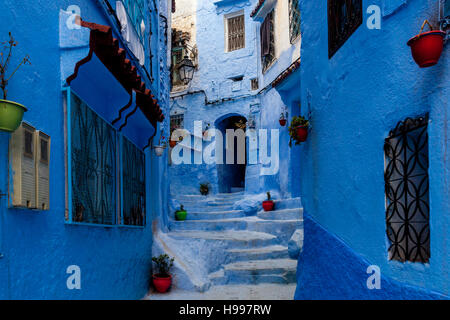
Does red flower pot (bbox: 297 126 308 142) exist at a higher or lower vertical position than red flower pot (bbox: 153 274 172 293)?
higher

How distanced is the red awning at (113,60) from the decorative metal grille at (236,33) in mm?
10915

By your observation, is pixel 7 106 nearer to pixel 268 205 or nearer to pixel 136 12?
pixel 136 12

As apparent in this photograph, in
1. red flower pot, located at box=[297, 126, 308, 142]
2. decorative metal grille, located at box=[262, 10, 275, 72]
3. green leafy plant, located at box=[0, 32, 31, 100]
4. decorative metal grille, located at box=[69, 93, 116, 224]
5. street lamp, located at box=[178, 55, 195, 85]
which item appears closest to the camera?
green leafy plant, located at box=[0, 32, 31, 100]

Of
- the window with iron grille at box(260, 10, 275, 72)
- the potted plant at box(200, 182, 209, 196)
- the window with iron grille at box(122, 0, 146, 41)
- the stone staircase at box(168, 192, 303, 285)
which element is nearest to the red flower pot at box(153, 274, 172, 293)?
the stone staircase at box(168, 192, 303, 285)

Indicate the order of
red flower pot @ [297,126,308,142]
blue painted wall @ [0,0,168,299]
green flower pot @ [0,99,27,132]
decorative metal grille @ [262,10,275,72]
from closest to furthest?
green flower pot @ [0,99,27,132] < blue painted wall @ [0,0,168,299] < red flower pot @ [297,126,308,142] < decorative metal grille @ [262,10,275,72]

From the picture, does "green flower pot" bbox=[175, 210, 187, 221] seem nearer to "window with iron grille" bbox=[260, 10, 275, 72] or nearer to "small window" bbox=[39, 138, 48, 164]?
"window with iron grille" bbox=[260, 10, 275, 72]

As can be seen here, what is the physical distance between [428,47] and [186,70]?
1463 centimetres

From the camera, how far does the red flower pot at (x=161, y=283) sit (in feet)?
24.2

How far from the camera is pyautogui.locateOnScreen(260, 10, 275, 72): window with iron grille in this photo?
1287cm

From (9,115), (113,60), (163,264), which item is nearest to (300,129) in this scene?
(113,60)

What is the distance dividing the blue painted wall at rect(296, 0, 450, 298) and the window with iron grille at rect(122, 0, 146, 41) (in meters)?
2.78

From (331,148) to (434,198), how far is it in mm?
2274

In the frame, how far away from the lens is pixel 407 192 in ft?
10.4

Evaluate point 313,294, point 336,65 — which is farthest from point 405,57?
point 313,294
